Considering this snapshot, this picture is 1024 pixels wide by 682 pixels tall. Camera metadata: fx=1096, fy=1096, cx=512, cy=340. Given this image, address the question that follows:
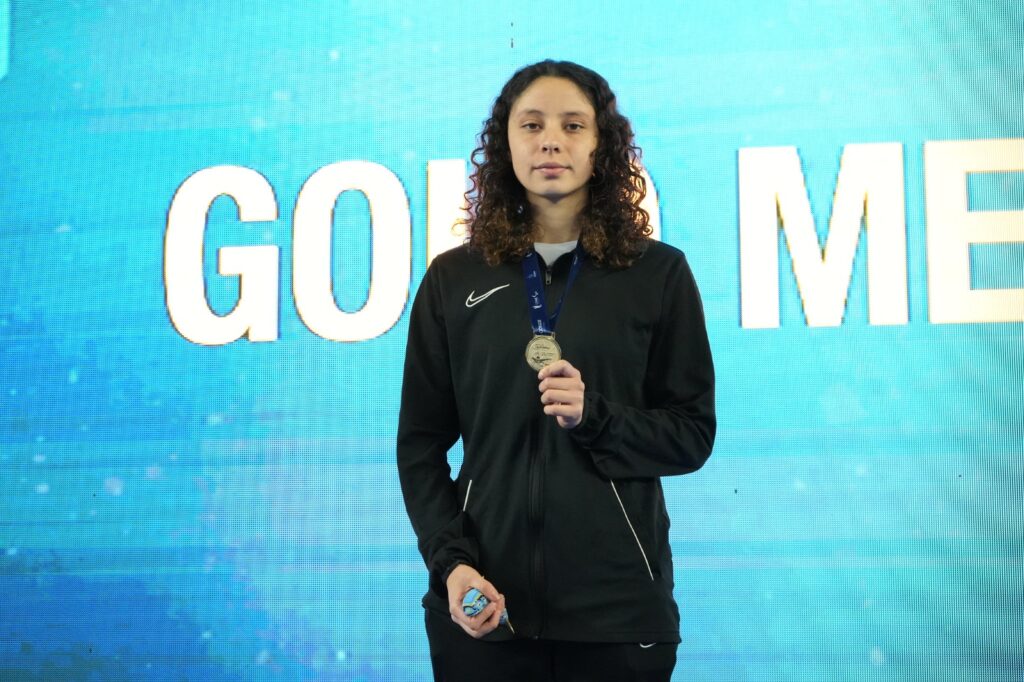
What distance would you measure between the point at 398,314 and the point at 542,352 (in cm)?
172

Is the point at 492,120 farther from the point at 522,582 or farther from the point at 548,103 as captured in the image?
the point at 522,582

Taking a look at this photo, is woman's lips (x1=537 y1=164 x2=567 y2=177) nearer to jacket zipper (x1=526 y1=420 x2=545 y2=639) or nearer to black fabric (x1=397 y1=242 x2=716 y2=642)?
black fabric (x1=397 y1=242 x2=716 y2=642)

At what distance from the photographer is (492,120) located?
171 cm

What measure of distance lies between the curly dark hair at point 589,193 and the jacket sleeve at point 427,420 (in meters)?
0.13

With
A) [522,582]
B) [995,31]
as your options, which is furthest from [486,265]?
[995,31]

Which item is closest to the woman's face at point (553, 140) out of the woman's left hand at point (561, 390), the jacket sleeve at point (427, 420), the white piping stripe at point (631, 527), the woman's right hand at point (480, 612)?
the jacket sleeve at point (427, 420)

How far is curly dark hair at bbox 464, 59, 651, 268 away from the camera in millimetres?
1565

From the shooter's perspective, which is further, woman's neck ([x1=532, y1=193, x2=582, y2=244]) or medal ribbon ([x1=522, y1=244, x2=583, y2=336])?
woman's neck ([x1=532, y1=193, x2=582, y2=244])

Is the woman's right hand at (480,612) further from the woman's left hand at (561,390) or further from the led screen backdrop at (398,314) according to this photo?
the led screen backdrop at (398,314)

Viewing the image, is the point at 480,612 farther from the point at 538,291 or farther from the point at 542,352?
the point at 538,291

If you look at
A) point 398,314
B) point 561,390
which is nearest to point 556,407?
point 561,390

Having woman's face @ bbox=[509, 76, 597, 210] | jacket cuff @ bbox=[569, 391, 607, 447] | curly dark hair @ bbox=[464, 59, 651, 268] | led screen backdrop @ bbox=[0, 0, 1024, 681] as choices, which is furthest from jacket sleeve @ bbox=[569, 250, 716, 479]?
led screen backdrop @ bbox=[0, 0, 1024, 681]

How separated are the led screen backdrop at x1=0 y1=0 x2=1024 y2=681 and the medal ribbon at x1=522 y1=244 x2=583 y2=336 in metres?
1.52

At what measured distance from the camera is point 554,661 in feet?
4.72
